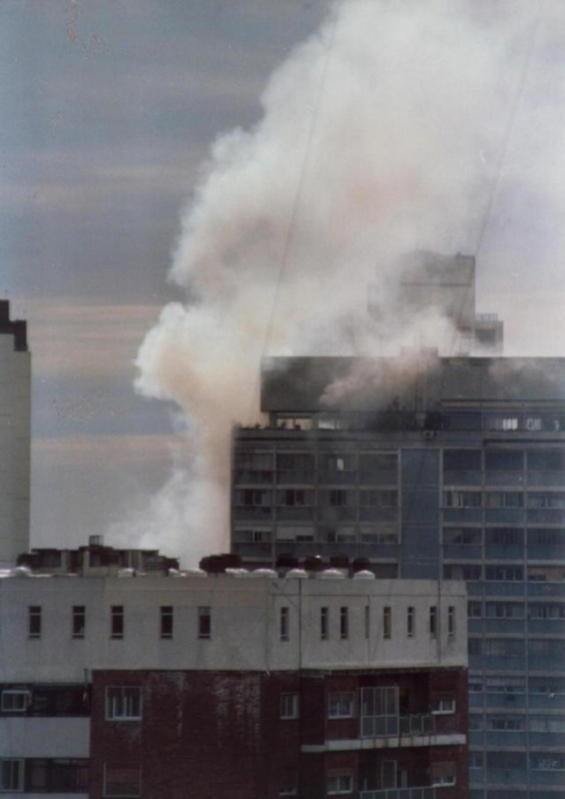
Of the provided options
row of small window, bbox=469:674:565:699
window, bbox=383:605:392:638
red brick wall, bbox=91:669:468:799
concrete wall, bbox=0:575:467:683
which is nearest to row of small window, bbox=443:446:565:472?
row of small window, bbox=469:674:565:699

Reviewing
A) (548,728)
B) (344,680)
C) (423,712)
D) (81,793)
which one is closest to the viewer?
(81,793)

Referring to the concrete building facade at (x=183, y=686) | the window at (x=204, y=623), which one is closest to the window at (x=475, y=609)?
the concrete building facade at (x=183, y=686)

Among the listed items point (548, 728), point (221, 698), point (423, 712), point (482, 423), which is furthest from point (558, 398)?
point (221, 698)

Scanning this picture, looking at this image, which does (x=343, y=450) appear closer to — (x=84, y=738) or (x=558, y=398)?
(x=558, y=398)

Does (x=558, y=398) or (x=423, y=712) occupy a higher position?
(x=558, y=398)

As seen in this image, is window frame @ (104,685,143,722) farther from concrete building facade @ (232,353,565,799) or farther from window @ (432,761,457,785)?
concrete building facade @ (232,353,565,799)

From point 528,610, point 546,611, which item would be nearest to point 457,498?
point 528,610

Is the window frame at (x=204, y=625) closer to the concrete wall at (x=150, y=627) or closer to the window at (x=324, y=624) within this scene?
the concrete wall at (x=150, y=627)
